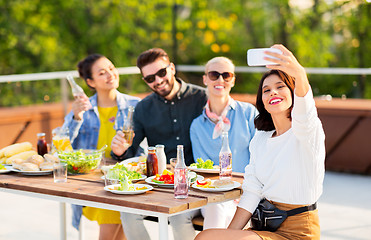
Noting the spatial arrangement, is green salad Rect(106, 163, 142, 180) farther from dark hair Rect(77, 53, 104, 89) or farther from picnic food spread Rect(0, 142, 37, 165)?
dark hair Rect(77, 53, 104, 89)

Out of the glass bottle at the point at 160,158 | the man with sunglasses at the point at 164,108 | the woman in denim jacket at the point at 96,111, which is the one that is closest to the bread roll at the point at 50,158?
the man with sunglasses at the point at 164,108

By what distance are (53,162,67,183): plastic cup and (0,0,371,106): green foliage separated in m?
10.9

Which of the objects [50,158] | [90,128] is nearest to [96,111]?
[90,128]

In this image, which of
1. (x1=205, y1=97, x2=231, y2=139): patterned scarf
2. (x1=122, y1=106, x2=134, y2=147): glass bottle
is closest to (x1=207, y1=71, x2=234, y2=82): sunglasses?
(x1=205, y1=97, x2=231, y2=139): patterned scarf

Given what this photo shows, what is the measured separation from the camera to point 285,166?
114 inches

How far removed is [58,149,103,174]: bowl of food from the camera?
Result: 3.51 meters

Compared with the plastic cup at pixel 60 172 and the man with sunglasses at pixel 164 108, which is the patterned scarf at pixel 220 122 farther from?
the plastic cup at pixel 60 172

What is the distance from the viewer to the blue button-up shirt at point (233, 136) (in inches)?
149

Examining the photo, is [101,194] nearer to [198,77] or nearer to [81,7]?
[198,77]

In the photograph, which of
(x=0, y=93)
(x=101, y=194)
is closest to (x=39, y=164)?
(x=101, y=194)

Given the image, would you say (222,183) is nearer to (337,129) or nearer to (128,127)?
(128,127)

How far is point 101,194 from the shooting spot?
2.98 metres

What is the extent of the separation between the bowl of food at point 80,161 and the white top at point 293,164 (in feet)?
3.14

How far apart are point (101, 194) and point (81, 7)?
1220 centimetres
